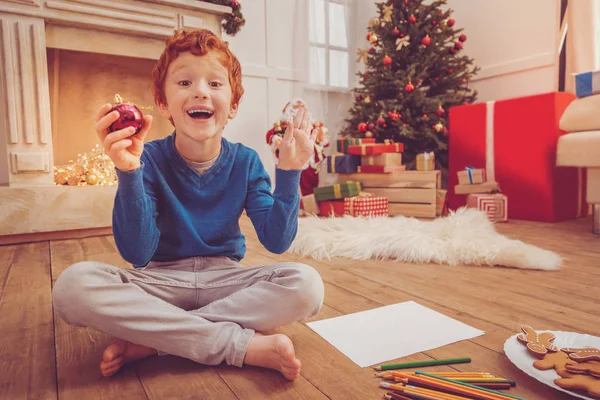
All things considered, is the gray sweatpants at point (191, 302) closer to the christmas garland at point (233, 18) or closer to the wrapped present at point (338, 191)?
the wrapped present at point (338, 191)

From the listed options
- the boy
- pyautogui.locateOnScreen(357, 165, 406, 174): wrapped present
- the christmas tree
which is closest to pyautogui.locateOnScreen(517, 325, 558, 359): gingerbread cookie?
the boy

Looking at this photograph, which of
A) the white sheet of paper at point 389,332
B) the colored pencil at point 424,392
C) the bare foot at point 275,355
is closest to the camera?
the colored pencil at point 424,392

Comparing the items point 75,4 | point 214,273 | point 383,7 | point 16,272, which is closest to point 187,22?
point 75,4

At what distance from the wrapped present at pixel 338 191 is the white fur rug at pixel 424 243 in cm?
47

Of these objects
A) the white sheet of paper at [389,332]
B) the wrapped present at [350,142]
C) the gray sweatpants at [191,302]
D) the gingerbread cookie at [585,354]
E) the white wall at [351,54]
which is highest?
the white wall at [351,54]

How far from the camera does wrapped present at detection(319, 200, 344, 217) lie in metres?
2.44

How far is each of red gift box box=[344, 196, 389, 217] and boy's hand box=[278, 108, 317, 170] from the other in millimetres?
1600

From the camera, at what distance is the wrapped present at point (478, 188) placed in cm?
235

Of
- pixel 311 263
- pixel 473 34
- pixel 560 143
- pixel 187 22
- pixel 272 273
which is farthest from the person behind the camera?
pixel 473 34

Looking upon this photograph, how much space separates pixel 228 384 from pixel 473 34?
3.12 metres

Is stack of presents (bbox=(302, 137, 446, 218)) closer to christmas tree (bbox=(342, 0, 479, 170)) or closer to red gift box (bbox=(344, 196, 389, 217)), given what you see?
red gift box (bbox=(344, 196, 389, 217))

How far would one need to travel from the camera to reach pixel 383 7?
9.37 ft

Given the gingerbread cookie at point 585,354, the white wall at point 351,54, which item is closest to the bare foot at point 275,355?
the gingerbread cookie at point 585,354

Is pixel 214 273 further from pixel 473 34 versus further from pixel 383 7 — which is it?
pixel 473 34
